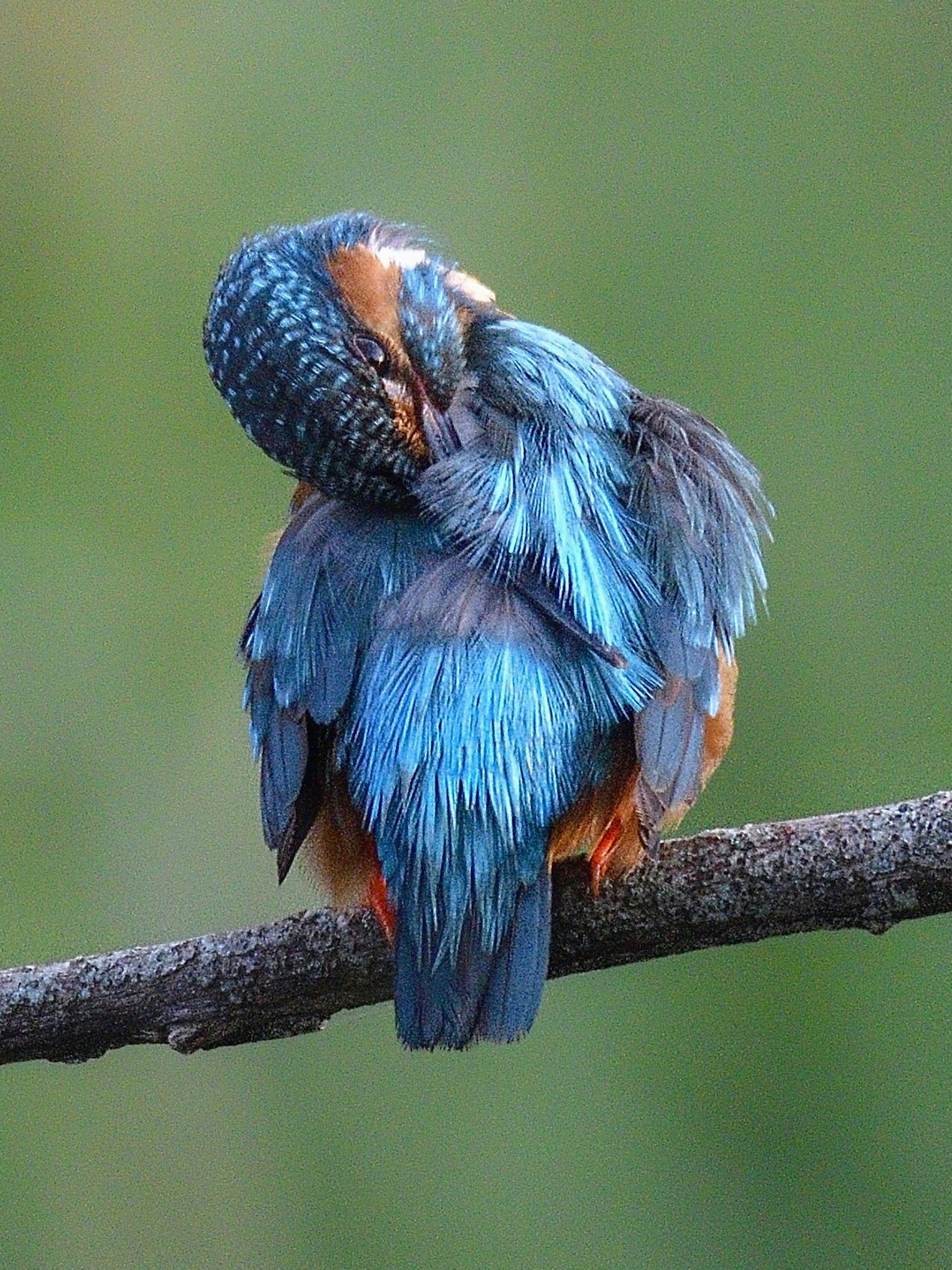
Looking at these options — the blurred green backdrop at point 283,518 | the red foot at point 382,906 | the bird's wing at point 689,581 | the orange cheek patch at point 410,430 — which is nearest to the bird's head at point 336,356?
the orange cheek patch at point 410,430

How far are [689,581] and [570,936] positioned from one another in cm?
35

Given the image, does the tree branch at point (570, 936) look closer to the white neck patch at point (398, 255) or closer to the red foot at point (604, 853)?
the red foot at point (604, 853)

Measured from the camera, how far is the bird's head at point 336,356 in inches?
61.3

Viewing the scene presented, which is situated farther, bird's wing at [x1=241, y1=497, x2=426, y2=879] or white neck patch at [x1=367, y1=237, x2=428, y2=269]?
white neck patch at [x1=367, y1=237, x2=428, y2=269]

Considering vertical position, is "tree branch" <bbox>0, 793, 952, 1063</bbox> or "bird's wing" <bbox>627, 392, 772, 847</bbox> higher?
"bird's wing" <bbox>627, 392, 772, 847</bbox>

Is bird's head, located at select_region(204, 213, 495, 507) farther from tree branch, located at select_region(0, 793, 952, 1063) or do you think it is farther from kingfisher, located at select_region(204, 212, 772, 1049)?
tree branch, located at select_region(0, 793, 952, 1063)

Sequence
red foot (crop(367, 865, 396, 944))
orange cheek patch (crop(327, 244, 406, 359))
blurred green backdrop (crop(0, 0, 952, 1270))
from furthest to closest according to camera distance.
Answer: blurred green backdrop (crop(0, 0, 952, 1270)) < orange cheek patch (crop(327, 244, 406, 359)) < red foot (crop(367, 865, 396, 944))

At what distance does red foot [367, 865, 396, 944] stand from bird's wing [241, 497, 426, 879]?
0.28 feet

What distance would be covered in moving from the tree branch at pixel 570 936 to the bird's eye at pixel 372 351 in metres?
0.53

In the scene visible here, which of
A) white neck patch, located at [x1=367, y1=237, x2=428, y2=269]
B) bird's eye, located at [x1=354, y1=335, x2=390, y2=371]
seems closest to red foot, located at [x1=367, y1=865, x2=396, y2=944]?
bird's eye, located at [x1=354, y1=335, x2=390, y2=371]

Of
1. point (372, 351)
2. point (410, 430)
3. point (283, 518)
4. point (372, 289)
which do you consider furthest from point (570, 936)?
point (283, 518)

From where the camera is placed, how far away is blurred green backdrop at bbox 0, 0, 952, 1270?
2.50 meters

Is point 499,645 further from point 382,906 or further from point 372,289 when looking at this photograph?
point 372,289

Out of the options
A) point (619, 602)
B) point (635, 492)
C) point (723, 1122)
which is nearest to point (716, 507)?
point (635, 492)
